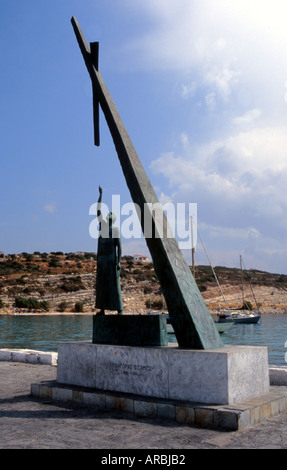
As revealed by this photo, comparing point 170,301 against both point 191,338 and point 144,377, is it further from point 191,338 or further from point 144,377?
point 144,377

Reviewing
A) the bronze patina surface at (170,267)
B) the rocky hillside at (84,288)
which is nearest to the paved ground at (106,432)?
the bronze patina surface at (170,267)

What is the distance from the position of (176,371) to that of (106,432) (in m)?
1.13

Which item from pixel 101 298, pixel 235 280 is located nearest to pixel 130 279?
pixel 235 280

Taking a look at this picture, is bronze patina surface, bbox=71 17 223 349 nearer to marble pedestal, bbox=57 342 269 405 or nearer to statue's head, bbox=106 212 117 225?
marble pedestal, bbox=57 342 269 405

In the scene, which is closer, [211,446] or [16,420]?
[211,446]

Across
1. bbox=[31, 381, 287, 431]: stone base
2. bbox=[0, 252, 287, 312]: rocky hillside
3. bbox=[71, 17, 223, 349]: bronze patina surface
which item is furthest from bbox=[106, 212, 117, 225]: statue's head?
bbox=[0, 252, 287, 312]: rocky hillside

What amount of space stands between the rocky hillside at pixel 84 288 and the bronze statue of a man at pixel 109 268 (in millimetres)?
42733

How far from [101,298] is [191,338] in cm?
193

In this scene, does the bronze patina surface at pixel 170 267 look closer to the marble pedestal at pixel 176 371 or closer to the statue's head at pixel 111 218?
the marble pedestal at pixel 176 371

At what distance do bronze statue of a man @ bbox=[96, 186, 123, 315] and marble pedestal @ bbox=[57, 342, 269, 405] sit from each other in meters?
0.77

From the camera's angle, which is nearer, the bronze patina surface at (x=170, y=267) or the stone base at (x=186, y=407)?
the stone base at (x=186, y=407)

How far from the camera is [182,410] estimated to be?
5.11 meters

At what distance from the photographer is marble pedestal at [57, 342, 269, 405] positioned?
518 centimetres

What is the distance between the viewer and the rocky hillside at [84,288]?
180ft
